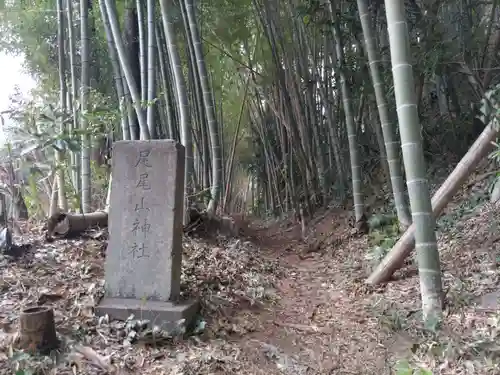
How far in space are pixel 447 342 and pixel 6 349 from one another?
1.88 m

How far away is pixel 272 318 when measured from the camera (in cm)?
293

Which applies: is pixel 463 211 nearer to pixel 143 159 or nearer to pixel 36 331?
pixel 143 159

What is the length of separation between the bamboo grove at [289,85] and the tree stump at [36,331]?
1.11 m

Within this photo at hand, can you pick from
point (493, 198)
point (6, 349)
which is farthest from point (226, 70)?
point (6, 349)

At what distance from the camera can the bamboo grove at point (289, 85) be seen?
3479 millimetres

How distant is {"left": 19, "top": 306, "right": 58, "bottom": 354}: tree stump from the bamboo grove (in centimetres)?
111

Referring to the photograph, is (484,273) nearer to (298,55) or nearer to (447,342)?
(447,342)

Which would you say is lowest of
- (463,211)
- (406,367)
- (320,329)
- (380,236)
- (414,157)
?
(320,329)

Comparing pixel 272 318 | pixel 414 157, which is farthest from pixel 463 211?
pixel 272 318

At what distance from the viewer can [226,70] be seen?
24.0 ft

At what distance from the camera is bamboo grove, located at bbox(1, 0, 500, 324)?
11.4 ft

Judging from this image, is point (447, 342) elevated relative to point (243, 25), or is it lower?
lower

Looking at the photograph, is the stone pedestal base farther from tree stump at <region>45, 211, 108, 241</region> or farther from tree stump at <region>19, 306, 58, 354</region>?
tree stump at <region>45, 211, 108, 241</region>

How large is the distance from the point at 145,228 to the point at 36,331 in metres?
0.80
